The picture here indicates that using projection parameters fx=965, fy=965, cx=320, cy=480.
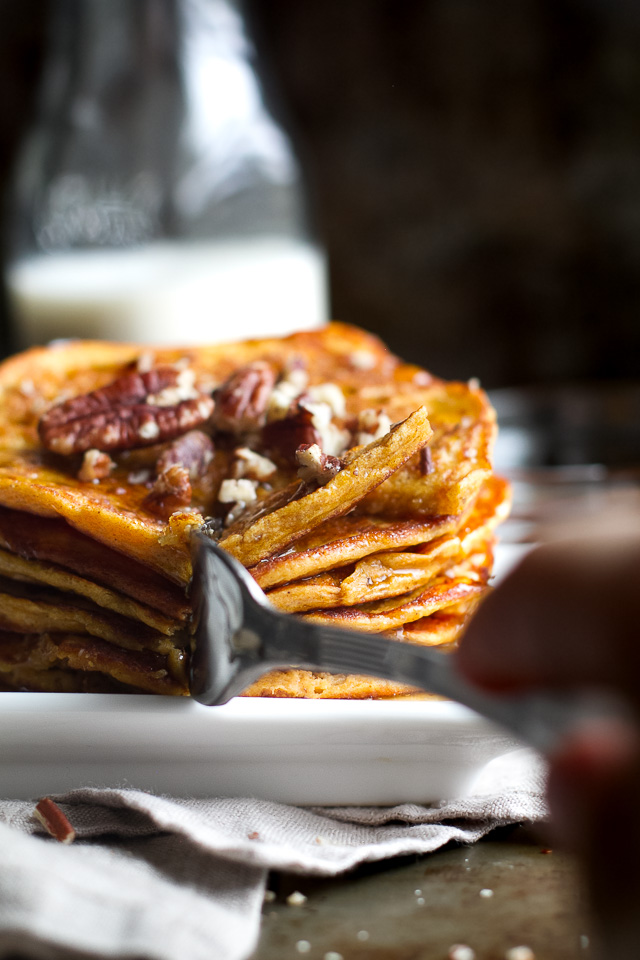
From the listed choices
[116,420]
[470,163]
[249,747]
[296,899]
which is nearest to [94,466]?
[116,420]

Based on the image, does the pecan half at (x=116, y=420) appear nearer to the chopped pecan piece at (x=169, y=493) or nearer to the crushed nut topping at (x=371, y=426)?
the chopped pecan piece at (x=169, y=493)

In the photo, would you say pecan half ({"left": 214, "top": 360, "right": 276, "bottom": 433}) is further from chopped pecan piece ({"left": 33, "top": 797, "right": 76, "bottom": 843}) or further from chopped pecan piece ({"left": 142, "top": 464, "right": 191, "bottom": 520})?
chopped pecan piece ({"left": 33, "top": 797, "right": 76, "bottom": 843})

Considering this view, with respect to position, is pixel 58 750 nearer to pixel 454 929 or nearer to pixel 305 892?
pixel 305 892

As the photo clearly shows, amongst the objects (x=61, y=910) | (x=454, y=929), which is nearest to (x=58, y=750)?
(x=61, y=910)

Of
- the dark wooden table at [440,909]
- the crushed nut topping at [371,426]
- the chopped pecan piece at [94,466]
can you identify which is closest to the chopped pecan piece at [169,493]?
the chopped pecan piece at [94,466]

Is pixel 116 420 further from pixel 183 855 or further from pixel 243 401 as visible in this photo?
pixel 183 855

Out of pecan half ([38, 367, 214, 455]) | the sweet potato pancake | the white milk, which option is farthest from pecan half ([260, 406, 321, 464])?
the white milk
